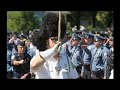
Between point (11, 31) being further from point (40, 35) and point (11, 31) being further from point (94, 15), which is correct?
point (94, 15)

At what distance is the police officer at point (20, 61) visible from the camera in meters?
7.85

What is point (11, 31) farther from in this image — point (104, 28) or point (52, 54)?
point (104, 28)

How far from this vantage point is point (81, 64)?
7.85m

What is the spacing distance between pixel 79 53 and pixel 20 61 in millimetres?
1060

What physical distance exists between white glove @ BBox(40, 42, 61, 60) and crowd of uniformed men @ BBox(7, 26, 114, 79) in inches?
4.3

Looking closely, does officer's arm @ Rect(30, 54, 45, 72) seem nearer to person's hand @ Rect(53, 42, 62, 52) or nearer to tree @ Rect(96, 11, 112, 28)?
person's hand @ Rect(53, 42, 62, 52)

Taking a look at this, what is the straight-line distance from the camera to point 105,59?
25.8 ft

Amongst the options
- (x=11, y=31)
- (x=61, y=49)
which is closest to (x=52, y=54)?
(x=61, y=49)

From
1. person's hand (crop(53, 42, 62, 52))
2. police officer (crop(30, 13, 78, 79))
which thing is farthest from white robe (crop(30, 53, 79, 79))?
person's hand (crop(53, 42, 62, 52))

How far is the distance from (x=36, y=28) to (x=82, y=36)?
0.83m
